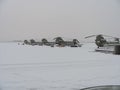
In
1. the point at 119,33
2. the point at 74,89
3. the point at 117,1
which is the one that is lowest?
the point at 74,89

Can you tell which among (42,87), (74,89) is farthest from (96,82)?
(42,87)

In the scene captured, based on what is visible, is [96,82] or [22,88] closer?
[22,88]

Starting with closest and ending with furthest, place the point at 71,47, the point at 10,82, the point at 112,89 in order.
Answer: the point at 112,89 < the point at 10,82 < the point at 71,47

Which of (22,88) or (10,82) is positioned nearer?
(22,88)

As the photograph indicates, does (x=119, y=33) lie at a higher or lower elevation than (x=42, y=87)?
higher

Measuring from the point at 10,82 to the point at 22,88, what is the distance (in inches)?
10.3

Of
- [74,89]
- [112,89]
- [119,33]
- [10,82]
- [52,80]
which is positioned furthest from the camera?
[119,33]

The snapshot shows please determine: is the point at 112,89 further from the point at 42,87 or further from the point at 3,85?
the point at 3,85

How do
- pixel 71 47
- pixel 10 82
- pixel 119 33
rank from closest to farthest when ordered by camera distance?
pixel 10 82 → pixel 119 33 → pixel 71 47

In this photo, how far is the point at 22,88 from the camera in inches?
72.9

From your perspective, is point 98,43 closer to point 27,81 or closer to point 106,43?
point 106,43

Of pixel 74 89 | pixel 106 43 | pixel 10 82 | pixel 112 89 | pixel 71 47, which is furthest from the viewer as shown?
pixel 71 47

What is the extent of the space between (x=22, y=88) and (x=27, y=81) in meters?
0.31

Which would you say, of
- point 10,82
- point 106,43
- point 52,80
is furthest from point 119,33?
point 106,43
